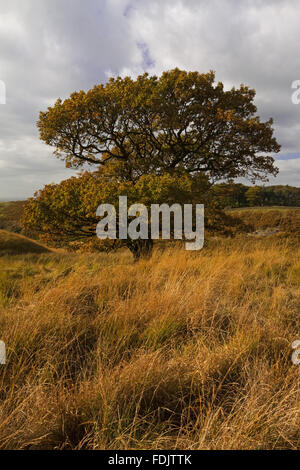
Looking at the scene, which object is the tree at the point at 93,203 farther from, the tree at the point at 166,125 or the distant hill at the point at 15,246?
the distant hill at the point at 15,246

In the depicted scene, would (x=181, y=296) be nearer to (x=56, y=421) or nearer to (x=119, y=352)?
(x=119, y=352)

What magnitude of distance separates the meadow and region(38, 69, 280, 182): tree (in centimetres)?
828

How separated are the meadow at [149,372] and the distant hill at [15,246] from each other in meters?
16.0

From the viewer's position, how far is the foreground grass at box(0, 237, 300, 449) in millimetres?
1693

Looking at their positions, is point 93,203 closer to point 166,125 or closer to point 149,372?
point 166,125

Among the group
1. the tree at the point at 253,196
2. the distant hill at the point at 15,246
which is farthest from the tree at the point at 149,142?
the tree at the point at 253,196

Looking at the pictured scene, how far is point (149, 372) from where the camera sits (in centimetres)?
213

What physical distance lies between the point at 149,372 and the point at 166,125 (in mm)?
10092

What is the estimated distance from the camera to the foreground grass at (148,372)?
169 centimetres

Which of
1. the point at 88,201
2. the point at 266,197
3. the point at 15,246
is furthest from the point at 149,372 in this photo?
the point at 266,197

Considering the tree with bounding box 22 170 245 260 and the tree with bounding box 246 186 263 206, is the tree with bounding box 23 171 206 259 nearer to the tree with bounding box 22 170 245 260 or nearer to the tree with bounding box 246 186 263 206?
the tree with bounding box 22 170 245 260
